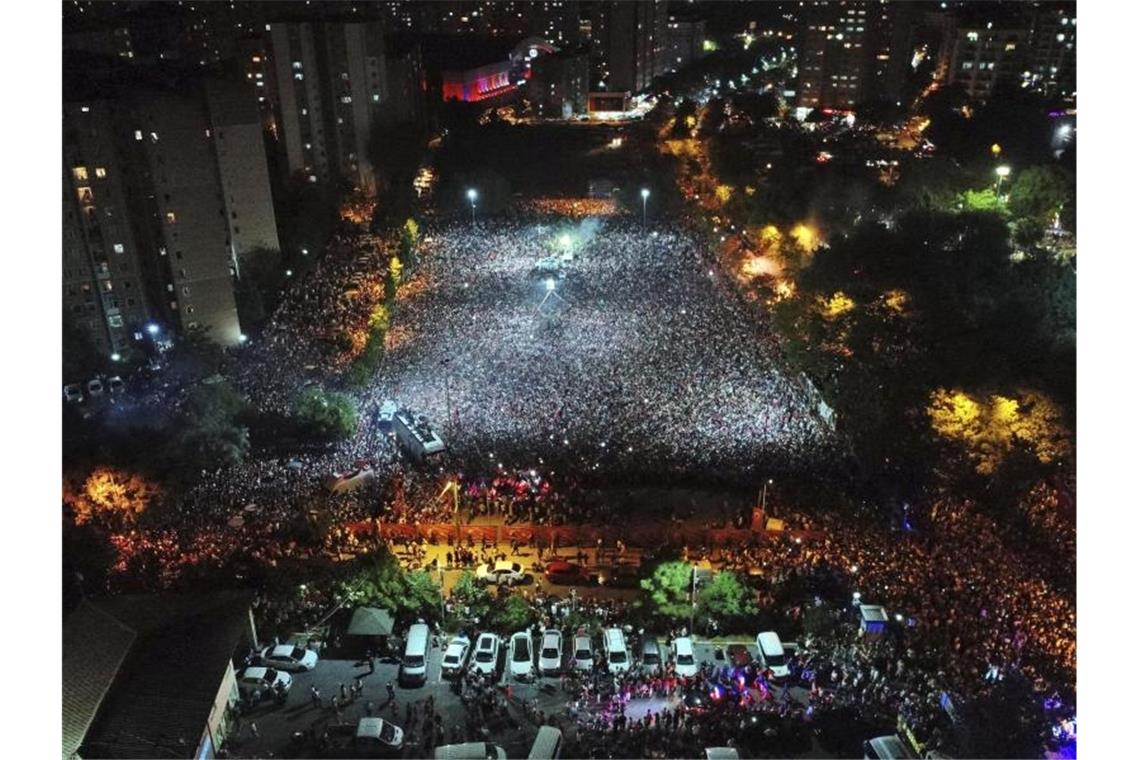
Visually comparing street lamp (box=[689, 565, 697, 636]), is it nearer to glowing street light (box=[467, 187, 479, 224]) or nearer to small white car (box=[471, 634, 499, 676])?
small white car (box=[471, 634, 499, 676])

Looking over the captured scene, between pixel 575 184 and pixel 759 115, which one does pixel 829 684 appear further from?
pixel 759 115

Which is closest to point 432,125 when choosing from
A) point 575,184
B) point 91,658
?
point 575,184

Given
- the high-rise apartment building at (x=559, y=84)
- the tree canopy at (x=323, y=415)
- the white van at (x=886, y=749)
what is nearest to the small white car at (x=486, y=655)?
the white van at (x=886, y=749)

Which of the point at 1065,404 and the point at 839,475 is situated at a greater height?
the point at 1065,404

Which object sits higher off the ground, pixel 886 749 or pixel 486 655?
pixel 886 749

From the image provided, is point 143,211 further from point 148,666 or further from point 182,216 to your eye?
point 148,666

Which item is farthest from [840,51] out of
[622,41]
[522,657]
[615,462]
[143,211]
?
[522,657]

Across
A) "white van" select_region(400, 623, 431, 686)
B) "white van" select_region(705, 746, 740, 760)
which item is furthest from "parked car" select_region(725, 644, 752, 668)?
"white van" select_region(400, 623, 431, 686)
